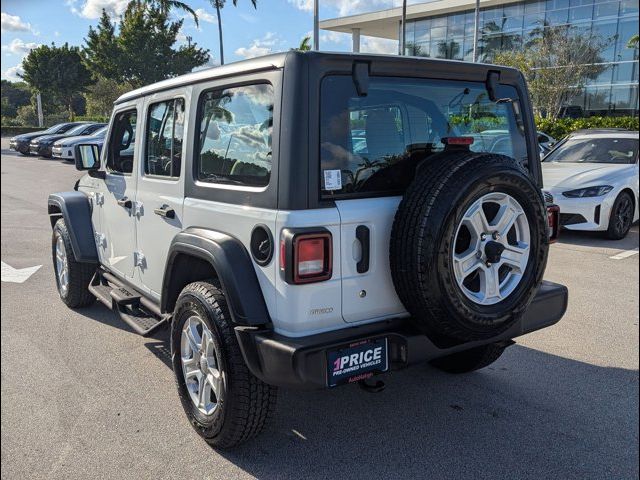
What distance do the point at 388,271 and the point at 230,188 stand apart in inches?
35.2

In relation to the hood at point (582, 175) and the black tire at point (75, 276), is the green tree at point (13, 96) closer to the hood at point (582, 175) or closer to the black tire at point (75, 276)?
the black tire at point (75, 276)

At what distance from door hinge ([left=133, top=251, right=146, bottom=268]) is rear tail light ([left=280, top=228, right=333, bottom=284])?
1691mm

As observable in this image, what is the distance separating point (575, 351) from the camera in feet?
13.4

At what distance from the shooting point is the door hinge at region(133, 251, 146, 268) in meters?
3.75

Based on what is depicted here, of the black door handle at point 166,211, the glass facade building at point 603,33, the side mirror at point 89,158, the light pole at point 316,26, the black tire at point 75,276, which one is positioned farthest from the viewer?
the glass facade building at point 603,33

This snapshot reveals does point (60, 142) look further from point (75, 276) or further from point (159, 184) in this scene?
point (159, 184)

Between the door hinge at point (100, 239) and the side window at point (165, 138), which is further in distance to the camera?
the door hinge at point (100, 239)

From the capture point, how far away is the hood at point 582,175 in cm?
795

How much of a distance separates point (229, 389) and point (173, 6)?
102 inches

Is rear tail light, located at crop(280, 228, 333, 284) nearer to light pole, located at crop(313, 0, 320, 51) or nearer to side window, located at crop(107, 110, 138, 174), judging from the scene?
light pole, located at crop(313, 0, 320, 51)

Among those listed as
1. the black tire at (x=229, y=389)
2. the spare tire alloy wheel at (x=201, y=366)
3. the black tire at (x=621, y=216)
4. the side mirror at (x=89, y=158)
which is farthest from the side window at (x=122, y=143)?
the black tire at (x=621, y=216)

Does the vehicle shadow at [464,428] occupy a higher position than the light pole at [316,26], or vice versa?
the light pole at [316,26]

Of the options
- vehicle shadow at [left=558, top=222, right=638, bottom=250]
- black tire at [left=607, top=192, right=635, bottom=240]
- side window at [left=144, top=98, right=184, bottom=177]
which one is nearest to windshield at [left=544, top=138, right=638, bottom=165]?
black tire at [left=607, top=192, right=635, bottom=240]

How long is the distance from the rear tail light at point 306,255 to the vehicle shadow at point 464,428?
1006 millimetres
